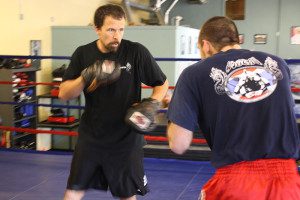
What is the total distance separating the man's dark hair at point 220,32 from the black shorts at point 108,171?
83 cm

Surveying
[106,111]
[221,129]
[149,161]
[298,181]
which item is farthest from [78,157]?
[149,161]

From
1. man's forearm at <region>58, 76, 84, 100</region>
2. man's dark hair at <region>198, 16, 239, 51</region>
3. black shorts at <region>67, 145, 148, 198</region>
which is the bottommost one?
black shorts at <region>67, 145, 148, 198</region>

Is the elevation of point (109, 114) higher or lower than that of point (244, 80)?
lower

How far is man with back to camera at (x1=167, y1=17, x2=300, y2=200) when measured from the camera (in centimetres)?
125

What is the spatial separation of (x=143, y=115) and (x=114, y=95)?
0.16 metres

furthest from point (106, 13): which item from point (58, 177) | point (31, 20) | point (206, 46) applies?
point (31, 20)

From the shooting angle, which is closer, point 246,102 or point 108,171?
point 246,102

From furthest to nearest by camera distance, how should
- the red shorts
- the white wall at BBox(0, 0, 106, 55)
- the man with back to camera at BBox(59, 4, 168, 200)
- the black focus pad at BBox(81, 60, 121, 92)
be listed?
1. the white wall at BBox(0, 0, 106, 55)
2. the man with back to camera at BBox(59, 4, 168, 200)
3. the black focus pad at BBox(81, 60, 121, 92)
4. the red shorts

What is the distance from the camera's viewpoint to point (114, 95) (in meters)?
1.91

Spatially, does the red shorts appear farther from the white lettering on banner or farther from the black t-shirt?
the black t-shirt

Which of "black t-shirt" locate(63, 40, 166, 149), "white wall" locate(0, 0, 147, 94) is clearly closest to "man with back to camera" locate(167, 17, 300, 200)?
"black t-shirt" locate(63, 40, 166, 149)

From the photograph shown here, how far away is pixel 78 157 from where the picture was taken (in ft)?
6.40

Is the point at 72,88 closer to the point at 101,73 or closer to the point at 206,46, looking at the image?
the point at 101,73

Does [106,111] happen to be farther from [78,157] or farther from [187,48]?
[187,48]
